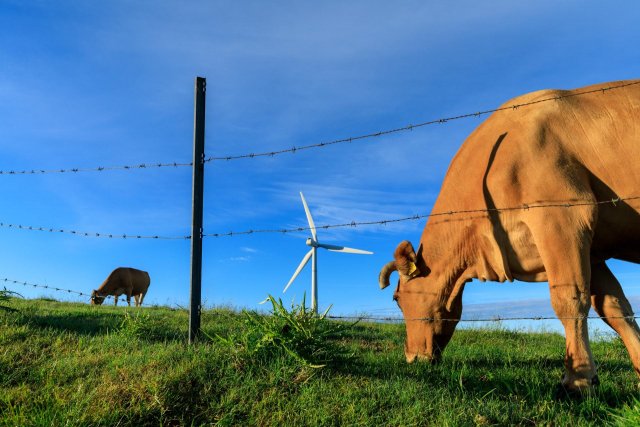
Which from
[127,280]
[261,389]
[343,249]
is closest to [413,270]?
[261,389]

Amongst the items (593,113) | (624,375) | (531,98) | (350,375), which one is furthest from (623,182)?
(350,375)

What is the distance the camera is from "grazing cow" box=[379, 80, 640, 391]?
5926mm

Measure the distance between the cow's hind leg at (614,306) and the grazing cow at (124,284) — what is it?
25.3 metres

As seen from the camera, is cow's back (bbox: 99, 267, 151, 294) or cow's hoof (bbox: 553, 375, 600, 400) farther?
cow's back (bbox: 99, 267, 151, 294)

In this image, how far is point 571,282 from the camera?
5.88m

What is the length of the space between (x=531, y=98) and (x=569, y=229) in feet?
7.28

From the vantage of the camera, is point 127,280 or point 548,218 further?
point 127,280

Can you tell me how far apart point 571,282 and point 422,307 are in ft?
7.32

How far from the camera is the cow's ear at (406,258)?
7.74 m

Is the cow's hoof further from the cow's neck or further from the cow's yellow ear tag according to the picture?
the cow's yellow ear tag

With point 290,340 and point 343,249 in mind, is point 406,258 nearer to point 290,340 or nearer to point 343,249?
point 290,340

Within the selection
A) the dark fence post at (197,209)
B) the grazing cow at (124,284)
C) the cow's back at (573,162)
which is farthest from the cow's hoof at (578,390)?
the grazing cow at (124,284)

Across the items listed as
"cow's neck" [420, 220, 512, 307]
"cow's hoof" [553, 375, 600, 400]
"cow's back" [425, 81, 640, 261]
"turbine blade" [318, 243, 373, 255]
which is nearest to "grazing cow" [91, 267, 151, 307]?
"turbine blade" [318, 243, 373, 255]

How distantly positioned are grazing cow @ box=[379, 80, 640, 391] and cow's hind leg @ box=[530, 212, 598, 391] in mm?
10
